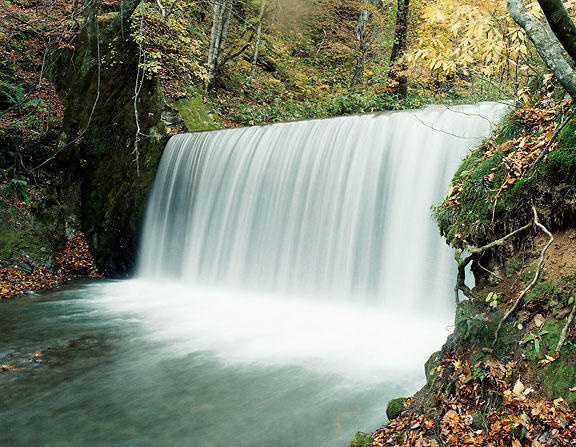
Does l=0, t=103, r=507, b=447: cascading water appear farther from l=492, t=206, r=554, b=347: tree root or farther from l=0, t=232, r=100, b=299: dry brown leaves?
l=492, t=206, r=554, b=347: tree root

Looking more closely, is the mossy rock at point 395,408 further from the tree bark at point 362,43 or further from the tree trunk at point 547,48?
the tree bark at point 362,43

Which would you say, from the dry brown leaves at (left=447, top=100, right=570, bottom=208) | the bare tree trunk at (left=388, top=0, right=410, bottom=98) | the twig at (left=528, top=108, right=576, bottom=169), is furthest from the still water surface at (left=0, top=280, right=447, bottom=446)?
the bare tree trunk at (left=388, top=0, right=410, bottom=98)

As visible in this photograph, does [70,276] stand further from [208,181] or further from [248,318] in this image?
[248,318]

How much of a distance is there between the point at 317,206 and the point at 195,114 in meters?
5.77

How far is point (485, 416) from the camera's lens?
255 centimetres

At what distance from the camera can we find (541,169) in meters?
3.02

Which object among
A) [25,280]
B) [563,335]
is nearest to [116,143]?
[25,280]

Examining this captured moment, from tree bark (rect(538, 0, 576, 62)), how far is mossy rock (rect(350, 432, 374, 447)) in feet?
9.82

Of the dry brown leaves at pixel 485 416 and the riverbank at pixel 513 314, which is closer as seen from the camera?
the dry brown leaves at pixel 485 416

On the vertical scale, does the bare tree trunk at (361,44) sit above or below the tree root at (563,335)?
above

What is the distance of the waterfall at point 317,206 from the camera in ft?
21.7

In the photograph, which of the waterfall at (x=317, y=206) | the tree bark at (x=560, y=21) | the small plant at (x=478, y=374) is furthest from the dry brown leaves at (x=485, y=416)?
the waterfall at (x=317, y=206)

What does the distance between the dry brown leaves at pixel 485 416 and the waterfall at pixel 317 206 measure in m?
3.36

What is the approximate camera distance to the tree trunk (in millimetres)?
2609
